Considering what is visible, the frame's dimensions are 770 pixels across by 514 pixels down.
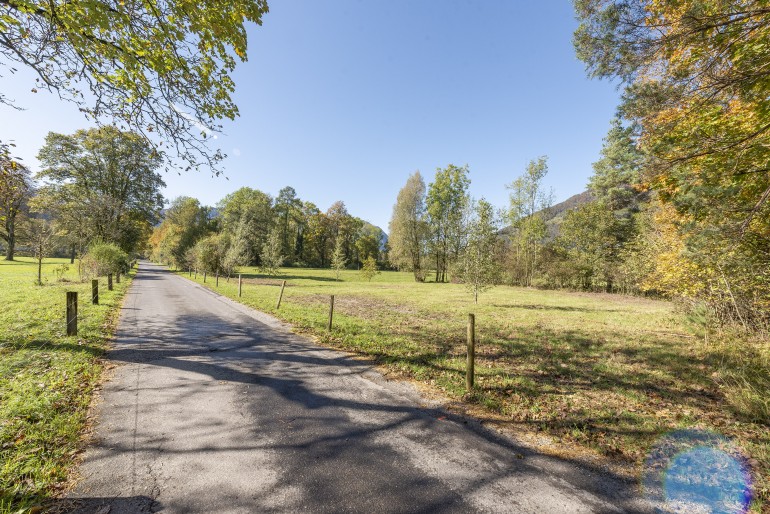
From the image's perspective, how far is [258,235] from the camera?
148 feet

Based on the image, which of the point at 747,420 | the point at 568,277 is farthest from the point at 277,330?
the point at 568,277

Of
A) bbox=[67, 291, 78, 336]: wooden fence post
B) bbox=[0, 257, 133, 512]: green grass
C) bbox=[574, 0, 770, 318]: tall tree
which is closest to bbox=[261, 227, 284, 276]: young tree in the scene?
bbox=[0, 257, 133, 512]: green grass

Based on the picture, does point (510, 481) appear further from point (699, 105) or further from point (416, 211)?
point (416, 211)

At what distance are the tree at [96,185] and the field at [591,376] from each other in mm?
27254

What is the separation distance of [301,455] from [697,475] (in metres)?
4.20

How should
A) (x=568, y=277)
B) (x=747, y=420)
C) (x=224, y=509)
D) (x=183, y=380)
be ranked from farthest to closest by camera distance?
(x=568, y=277) < (x=183, y=380) < (x=747, y=420) < (x=224, y=509)

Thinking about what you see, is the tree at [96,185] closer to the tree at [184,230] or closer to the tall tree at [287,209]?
the tree at [184,230]

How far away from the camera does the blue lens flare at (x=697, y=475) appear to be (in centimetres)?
266

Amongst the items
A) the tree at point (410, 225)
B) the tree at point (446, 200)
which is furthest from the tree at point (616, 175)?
the tree at point (410, 225)

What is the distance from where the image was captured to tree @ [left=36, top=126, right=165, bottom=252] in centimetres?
2561

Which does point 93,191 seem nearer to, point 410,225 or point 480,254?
point 410,225

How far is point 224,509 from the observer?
2418 millimetres

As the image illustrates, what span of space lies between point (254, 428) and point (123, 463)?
1.24 m

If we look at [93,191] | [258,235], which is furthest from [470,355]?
[258,235]
